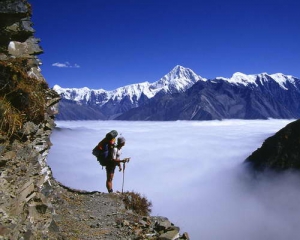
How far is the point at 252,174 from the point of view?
186m

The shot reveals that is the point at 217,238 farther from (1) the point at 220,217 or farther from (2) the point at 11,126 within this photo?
(2) the point at 11,126

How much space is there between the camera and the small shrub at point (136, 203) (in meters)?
20.6

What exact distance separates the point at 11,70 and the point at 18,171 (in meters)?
3.44

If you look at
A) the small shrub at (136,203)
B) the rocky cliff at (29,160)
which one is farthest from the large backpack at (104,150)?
the rocky cliff at (29,160)

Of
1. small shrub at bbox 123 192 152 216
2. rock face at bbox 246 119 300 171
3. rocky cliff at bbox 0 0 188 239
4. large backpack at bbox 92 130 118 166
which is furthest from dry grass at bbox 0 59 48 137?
rock face at bbox 246 119 300 171

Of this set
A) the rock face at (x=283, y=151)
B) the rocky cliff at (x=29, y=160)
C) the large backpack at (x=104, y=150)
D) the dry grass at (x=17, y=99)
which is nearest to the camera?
the rocky cliff at (x=29, y=160)

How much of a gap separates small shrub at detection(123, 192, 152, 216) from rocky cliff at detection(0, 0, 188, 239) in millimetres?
3345

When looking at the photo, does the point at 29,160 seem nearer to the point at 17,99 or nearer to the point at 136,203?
the point at 17,99

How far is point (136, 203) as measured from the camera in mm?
21203

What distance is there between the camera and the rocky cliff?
9367 mm

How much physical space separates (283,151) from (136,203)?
148m

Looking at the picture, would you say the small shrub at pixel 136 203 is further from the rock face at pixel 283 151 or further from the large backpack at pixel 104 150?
the rock face at pixel 283 151

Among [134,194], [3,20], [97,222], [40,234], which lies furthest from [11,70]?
[134,194]

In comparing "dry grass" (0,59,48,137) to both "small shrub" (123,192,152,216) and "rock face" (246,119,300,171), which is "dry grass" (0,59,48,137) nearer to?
"small shrub" (123,192,152,216)
